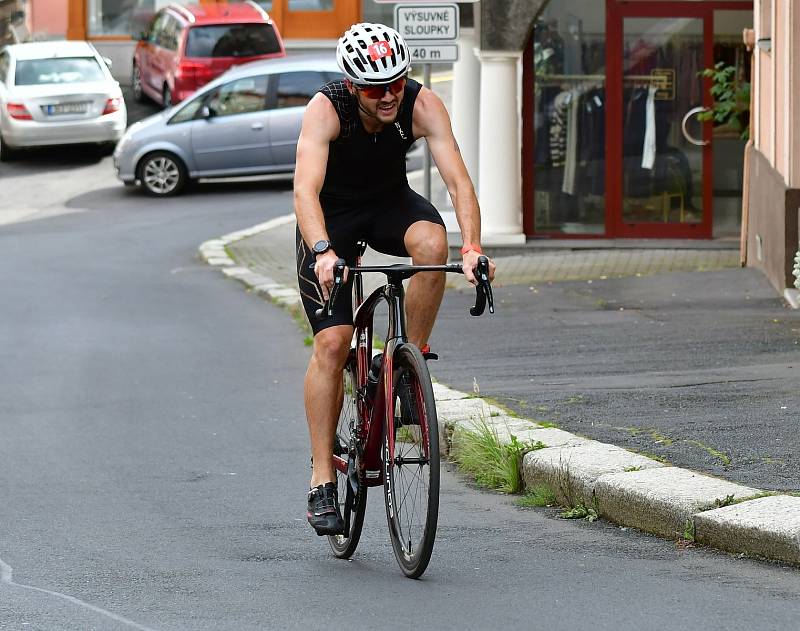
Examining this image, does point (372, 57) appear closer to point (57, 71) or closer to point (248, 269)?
point (248, 269)

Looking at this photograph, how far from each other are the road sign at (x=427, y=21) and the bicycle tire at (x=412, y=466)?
27.5 ft

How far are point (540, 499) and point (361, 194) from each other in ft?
5.66

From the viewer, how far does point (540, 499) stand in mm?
7172

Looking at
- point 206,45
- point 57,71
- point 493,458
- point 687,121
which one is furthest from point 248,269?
point 206,45

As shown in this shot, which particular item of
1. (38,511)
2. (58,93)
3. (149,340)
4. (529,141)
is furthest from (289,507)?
(58,93)

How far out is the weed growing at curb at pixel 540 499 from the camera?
716 cm

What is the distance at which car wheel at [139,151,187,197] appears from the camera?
23.9 meters

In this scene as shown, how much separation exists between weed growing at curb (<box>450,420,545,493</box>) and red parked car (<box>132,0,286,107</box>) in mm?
21441

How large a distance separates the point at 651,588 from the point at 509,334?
6.40 meters

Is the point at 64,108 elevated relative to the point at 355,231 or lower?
elevated

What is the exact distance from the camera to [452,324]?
12.6 m

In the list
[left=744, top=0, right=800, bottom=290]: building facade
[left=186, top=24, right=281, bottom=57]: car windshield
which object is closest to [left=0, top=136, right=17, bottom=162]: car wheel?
[left=186, top=24, right=281, bottom=57]: car windshield

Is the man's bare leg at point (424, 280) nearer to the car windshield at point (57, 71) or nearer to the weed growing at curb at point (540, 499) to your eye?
the weed growing at curb at point (540, 499)

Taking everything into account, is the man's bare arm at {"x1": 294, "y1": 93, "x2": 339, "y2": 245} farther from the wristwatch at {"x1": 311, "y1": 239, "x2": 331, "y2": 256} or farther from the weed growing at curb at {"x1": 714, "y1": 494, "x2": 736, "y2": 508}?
the weed growing at curb at {"x1": 714, "y1": 494, "x2": 736, "y2": 508}
